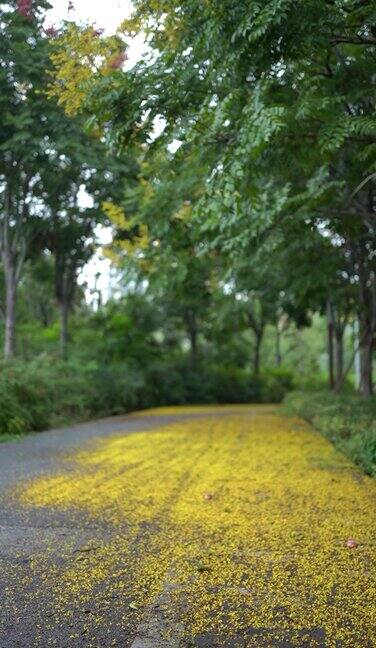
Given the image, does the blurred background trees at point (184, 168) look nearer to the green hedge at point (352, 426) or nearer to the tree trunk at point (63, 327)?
the tree trunk at point (63, 327)

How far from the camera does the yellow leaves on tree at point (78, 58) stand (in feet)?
18.3

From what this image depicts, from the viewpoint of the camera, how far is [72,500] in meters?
5.09

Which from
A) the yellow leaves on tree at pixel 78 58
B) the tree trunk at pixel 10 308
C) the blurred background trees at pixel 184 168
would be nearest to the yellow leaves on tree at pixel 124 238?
the blurred background trees at pixel 184 168

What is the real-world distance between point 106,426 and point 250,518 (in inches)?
342

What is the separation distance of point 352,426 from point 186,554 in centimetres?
504

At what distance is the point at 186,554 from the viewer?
144 inches

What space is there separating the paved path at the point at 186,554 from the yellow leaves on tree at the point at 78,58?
3.79 m

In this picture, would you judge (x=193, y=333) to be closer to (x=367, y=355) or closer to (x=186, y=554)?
(x=367, y=355)

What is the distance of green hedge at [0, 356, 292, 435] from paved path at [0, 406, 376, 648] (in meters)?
3.65

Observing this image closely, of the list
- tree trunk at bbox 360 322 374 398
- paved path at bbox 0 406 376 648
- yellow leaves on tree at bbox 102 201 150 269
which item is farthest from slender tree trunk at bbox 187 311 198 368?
paved path at bbox 0 406 376 648

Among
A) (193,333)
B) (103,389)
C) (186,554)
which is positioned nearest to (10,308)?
(103,389)

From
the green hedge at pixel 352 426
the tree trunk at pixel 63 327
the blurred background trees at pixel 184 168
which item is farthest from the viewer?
the tree trunk at pixel 63 327

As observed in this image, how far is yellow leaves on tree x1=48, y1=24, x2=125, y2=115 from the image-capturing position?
18.3 feet

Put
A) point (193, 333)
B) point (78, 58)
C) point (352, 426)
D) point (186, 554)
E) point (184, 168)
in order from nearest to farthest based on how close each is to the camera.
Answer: point (186, 554) < point (78, 58) < point (184, 168) < point (352, 426) < point (193, 333)
